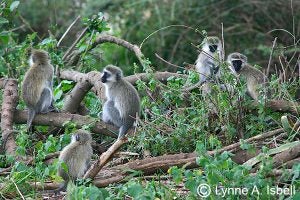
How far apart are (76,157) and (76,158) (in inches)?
0.6

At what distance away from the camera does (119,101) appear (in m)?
9.56

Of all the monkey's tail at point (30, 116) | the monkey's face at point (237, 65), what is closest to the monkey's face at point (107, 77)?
the monkey's tail at point (30, 116)

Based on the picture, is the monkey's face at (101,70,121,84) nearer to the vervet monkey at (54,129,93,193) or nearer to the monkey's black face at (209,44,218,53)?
the monkey's black face at (209,44,218,53)

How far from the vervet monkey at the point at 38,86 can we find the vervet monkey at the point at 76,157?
1.41 metres

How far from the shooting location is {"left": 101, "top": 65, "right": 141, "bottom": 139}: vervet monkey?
940cm

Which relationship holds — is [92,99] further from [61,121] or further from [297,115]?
[297,115]

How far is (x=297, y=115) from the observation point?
7.91 m

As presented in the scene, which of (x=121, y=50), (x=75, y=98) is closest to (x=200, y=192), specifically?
(x=75, y=98)

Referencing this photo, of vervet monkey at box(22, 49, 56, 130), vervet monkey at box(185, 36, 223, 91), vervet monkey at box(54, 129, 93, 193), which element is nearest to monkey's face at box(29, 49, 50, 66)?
vervet monkey at box(22, 49, 56, 130)

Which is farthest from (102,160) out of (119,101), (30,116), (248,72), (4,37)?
(4,37)

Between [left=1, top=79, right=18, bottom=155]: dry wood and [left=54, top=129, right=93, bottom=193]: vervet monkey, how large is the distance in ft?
3.35

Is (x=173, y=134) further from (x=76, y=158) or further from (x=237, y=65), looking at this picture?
(x=237, y=65)

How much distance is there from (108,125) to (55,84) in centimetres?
219

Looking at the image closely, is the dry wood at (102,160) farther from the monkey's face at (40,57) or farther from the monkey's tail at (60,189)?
the monkey's face at (40,57)
